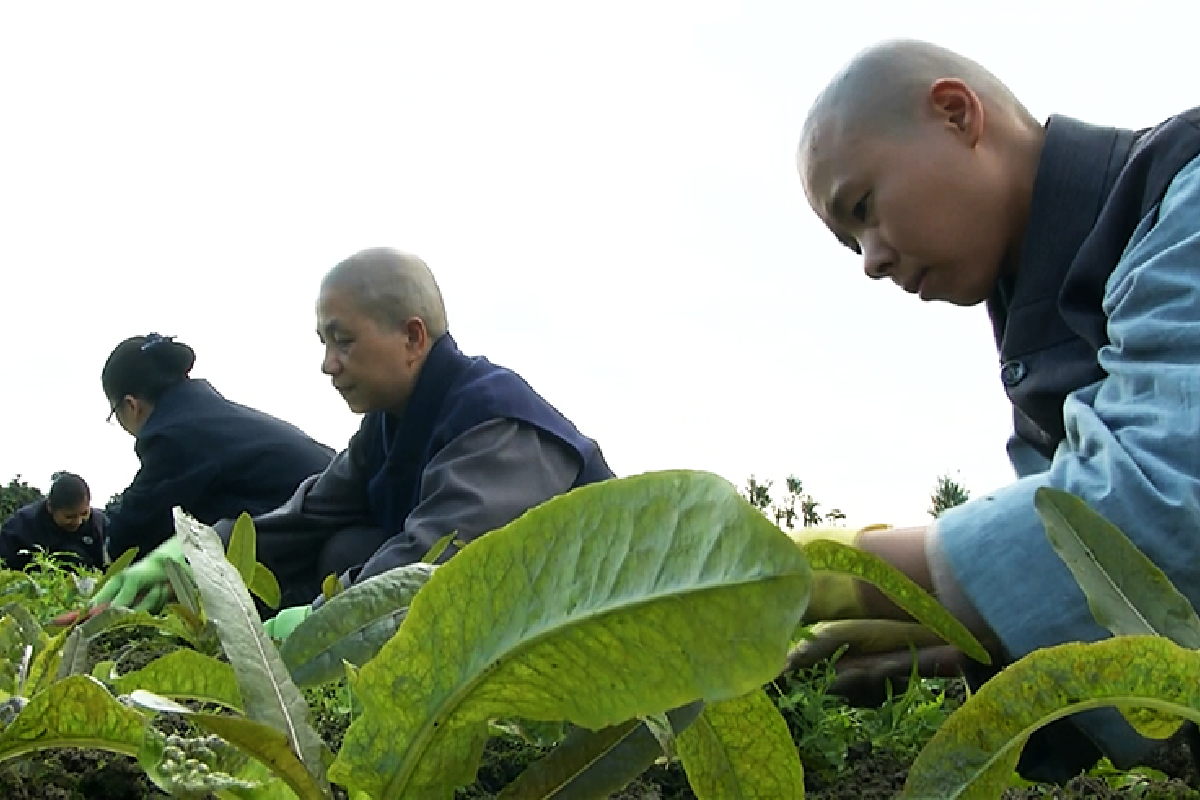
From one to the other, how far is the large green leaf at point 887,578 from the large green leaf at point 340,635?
0.87 ft

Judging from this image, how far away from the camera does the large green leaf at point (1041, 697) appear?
515 mm

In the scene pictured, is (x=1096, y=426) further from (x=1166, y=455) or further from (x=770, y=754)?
(x=770, y=754)

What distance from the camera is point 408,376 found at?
338 cm

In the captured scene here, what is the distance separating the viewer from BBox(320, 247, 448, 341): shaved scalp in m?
3.35

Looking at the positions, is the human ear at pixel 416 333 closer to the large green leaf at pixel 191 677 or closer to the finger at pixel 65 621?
the finger at pixel 65 621

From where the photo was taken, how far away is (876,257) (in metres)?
1.59

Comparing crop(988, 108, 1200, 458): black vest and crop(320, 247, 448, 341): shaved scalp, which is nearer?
crop(988, 108, 1200, 458): black vest

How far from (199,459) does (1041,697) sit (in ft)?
14.7

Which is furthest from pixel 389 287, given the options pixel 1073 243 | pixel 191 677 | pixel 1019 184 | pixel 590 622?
pixel 590 622

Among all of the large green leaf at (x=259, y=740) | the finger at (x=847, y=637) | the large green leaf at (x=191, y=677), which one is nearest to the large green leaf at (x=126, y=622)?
the large green leaf at (x=191, y=677)

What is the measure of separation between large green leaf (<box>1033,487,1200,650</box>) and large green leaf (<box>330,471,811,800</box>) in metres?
0.33

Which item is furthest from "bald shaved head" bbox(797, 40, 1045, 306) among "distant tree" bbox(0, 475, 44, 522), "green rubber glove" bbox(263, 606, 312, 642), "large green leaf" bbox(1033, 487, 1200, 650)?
"distant tree" bbox(0, 475, 44, 522)

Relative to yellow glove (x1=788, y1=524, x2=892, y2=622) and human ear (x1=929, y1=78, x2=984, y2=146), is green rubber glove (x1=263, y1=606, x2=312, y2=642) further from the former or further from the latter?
human ear (x1=929, y1=78, x2=984, y2=146)

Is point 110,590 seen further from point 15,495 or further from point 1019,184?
point 15,495
